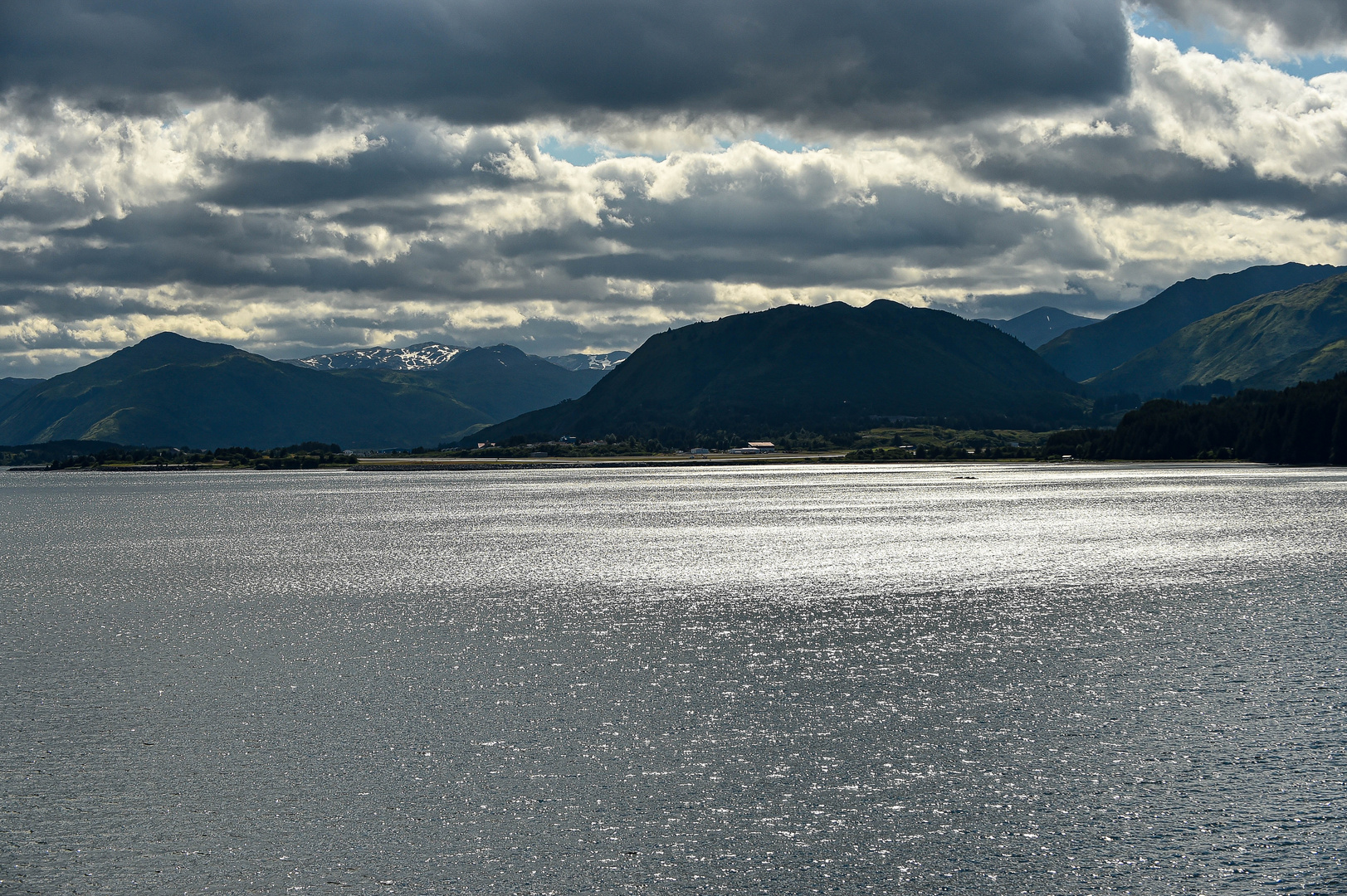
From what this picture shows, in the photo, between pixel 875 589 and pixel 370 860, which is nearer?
pixel 370 860

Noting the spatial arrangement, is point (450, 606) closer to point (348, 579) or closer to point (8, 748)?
point (348, 579)

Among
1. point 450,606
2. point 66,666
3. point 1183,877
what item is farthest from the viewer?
point 450,606

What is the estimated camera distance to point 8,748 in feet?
144

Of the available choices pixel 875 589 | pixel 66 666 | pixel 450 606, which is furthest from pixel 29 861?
pixel 875 589

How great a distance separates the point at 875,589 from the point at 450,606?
3423 cm

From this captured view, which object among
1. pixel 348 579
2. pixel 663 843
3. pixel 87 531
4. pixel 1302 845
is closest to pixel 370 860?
pixel 663 843

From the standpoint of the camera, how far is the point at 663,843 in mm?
32594

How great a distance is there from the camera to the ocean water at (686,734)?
31.4 metres

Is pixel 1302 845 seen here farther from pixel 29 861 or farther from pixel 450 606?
pixel 450 606

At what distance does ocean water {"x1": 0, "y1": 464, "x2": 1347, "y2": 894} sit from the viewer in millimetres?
31422

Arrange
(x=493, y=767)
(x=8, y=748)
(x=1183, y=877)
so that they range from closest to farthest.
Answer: (x=1183, y=877), (x=493, y=767), (x=8, y=748)

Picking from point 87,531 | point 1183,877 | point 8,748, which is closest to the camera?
point 1183,877

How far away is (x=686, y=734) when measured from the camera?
4422 centimetres

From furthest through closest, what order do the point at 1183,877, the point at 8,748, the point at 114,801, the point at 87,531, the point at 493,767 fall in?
→ 1. the point at 87,531
2. the point at 8,748
3. the point at 493,767
4. the point at 114,801
5. the point at 1183,877
